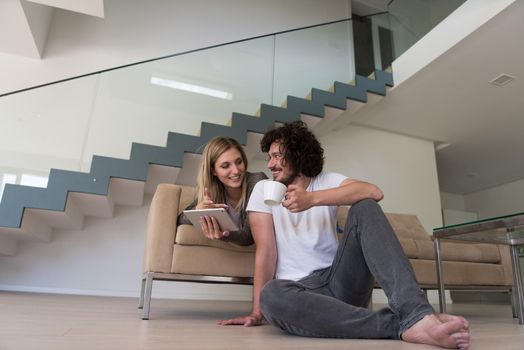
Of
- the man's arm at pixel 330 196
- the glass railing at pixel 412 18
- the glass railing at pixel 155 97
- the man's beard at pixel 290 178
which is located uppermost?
the glass railing at pixel 412 18

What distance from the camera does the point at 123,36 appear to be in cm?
440

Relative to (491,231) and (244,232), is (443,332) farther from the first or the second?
(491,231)

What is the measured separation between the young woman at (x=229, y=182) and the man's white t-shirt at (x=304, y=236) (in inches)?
10.7

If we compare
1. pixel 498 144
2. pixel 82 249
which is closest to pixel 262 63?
pixel 82 249

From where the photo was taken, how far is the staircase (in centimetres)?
259

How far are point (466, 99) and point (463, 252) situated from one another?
2429 millimetres

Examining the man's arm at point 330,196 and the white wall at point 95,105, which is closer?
the man's arm at point 330,196

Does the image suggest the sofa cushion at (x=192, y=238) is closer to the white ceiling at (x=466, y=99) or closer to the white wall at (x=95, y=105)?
the white wall at (x=95, y=105)

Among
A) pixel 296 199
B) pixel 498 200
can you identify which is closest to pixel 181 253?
pixel 296 199

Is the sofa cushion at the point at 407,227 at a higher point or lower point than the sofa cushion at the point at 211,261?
higher

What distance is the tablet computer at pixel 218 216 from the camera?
1.27 metres

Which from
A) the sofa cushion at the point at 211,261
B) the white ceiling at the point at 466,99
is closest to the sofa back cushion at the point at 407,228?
the white ceiling at the point at 466,99

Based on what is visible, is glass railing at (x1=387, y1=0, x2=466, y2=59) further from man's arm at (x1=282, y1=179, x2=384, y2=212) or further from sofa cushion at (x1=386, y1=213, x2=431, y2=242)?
man's arm at (x1=282, y1=179, x2=384, y2=212)

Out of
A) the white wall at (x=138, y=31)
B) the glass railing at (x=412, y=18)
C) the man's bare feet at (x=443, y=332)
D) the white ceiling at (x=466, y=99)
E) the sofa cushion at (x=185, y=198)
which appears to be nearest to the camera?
the man's bare feet at (x=443, y=332)
